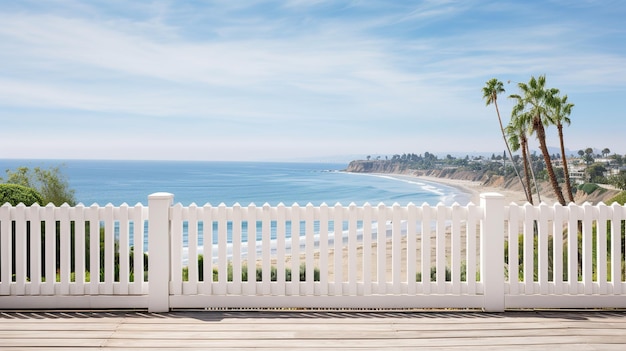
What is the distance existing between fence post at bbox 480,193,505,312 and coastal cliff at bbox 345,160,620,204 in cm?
4511

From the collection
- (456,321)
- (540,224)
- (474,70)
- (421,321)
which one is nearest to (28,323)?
(421,321)

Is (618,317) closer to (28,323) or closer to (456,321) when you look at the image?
(456,321)

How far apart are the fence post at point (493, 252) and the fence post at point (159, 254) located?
2886 mm

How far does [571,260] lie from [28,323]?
4829 mm

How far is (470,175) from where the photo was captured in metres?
84.4

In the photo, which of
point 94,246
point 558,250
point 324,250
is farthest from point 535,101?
point 94,246

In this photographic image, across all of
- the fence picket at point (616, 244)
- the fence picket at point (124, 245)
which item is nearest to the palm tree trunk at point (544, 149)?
the fence picket at point (616, 244)

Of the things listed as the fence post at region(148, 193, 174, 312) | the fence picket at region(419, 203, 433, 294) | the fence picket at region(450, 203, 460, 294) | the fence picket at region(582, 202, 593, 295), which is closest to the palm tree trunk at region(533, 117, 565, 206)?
the fence picket at region(582, 202, 593, 295)

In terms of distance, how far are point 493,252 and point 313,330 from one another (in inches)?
71.8

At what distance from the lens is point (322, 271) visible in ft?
15.7

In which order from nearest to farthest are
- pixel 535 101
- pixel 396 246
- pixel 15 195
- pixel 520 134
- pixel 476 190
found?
1. pixel 396 246
2. pixel 15 195
3. pixel 535 101
4. pixel 520 134
5. pixel 476 190

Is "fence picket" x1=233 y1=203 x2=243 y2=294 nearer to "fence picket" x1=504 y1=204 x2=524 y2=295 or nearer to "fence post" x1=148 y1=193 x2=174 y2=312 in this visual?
"fence post" x1=148 y1=193 x2=174 y2=312

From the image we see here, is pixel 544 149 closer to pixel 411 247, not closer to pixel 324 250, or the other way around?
pixel 411 247

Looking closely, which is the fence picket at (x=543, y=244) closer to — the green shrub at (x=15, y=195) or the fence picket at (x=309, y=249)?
the fence picket at (x=309, y=249)
